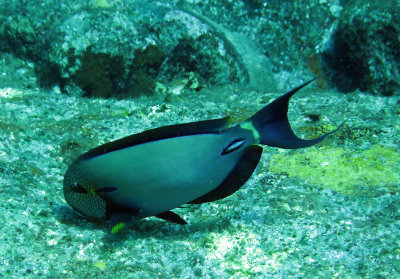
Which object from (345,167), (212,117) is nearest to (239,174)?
(345,167)

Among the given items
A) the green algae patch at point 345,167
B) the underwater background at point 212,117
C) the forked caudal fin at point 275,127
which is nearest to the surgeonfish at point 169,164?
the forked caudal fin at point 275,127

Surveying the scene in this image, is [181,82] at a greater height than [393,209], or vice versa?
[181,82]

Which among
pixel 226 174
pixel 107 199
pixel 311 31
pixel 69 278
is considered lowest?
pixel 69 278

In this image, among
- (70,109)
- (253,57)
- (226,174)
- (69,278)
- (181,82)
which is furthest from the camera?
(253,57)

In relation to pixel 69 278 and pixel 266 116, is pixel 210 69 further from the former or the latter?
pixel 69 278

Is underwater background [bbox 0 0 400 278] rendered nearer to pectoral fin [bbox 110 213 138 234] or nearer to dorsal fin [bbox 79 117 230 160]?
pectoral fin [bbox 110 213 138 234]

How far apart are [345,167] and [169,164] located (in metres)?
1.77

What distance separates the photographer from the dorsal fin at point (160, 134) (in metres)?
1.71

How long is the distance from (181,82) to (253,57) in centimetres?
285

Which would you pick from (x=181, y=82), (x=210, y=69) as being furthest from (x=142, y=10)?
(x=181, y=82)

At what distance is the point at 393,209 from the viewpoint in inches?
88.5

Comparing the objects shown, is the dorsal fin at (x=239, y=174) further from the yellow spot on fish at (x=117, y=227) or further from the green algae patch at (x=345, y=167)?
the green algae patch at (x=345, y=167)

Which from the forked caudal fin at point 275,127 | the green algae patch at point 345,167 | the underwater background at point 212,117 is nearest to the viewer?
the forked caudal fin at point 275,127

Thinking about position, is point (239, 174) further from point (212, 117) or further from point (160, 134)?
point (212, 117)
